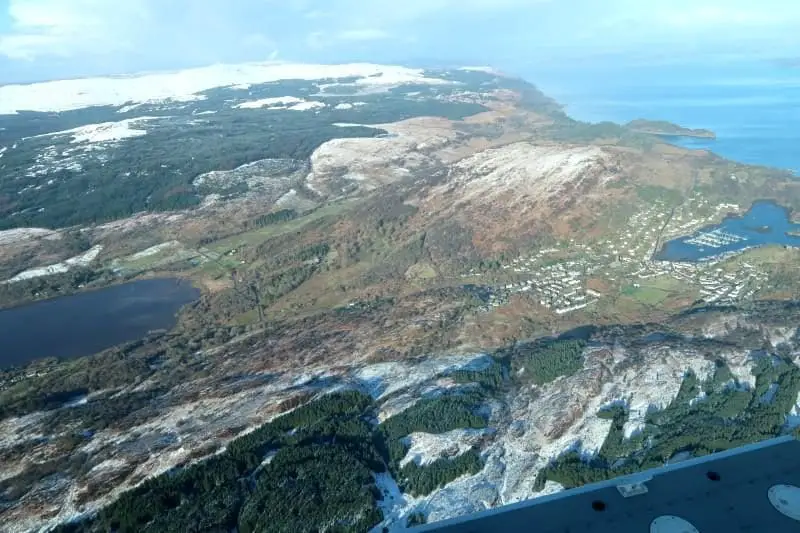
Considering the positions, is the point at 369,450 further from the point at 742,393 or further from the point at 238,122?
the point at 238,122

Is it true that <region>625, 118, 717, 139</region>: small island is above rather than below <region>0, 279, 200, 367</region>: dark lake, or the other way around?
below

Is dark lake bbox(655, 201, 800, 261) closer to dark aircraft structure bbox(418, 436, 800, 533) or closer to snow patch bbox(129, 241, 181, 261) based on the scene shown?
dark aircraft structure bbox(418, 436, 800, 533)

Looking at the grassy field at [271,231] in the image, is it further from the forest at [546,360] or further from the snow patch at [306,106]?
the snow patch at [306,106]

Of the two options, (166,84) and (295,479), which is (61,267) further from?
(166,84)

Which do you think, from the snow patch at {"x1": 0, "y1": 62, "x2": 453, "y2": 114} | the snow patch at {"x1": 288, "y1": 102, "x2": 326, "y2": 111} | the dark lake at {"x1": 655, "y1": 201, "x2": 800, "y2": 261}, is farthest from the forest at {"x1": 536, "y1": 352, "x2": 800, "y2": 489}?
the snow patch at {"x1": 0, "y1": 62, "x2": 453, "y2": 114}

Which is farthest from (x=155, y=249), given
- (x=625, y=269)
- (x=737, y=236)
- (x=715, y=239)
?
(x=737, y=236)

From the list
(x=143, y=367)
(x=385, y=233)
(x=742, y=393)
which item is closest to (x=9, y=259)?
(x=143, y=367)
